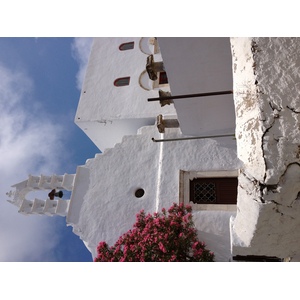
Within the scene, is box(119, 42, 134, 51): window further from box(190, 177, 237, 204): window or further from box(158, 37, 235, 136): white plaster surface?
box(190, 177, 237, 204): window

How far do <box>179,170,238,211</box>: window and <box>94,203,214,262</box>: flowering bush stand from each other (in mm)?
389

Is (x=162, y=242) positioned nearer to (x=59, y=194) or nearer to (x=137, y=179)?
(x=137, y=179)

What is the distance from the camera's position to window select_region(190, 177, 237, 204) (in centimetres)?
589

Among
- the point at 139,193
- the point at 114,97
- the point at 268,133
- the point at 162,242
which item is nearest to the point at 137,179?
the point at 139,193

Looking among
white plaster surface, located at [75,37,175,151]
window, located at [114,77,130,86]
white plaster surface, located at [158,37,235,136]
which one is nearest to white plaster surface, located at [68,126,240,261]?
white plaster surface, located at [158,37,235,136]

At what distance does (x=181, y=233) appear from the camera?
205 inches

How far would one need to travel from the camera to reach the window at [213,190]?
232 inches

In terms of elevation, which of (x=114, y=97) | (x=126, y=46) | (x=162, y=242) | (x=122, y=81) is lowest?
(x=162, y=242)

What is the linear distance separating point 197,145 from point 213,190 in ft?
3.64

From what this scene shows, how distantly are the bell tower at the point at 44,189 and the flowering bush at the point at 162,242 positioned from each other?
181 centimetres

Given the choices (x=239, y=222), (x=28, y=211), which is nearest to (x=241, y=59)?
(x=239, y=222)

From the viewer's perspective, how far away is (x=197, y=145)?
647 centimetres

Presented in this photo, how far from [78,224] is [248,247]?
4948 millimetres

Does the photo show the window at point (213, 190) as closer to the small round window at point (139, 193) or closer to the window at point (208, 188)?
the window at point (208, 188)
